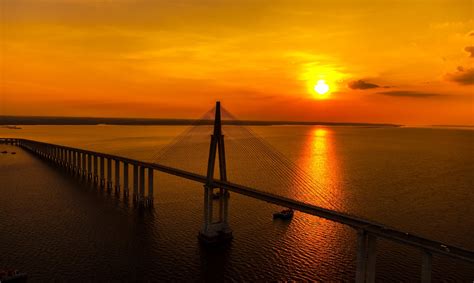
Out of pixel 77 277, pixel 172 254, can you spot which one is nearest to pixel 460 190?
pixel 172 254

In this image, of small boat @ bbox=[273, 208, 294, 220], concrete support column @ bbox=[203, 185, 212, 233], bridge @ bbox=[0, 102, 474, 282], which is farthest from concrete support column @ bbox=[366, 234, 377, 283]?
small boat @ bbox=[273, 208, 294, 220]

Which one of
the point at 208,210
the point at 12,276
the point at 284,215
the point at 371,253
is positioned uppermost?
the point at 371,253

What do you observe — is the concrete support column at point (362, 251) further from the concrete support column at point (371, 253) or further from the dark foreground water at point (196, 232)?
the dark foreground water at point (196, 232)

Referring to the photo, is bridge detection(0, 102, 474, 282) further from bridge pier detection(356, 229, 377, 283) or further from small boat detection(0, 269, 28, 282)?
small boat detection(0, 269, 28, 282)

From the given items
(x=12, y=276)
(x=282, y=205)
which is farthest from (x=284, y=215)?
(x=12, y=276)

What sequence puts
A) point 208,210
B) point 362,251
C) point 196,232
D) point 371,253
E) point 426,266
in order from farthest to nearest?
point 196,232
point 208,210
point 371,253
point 362,251
point 426,266

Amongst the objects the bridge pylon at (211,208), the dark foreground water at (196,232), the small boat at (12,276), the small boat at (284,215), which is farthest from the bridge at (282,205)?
the small boat at (12,276)

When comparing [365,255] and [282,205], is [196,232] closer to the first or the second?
[282,205]

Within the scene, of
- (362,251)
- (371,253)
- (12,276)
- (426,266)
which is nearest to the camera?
(426,266)
